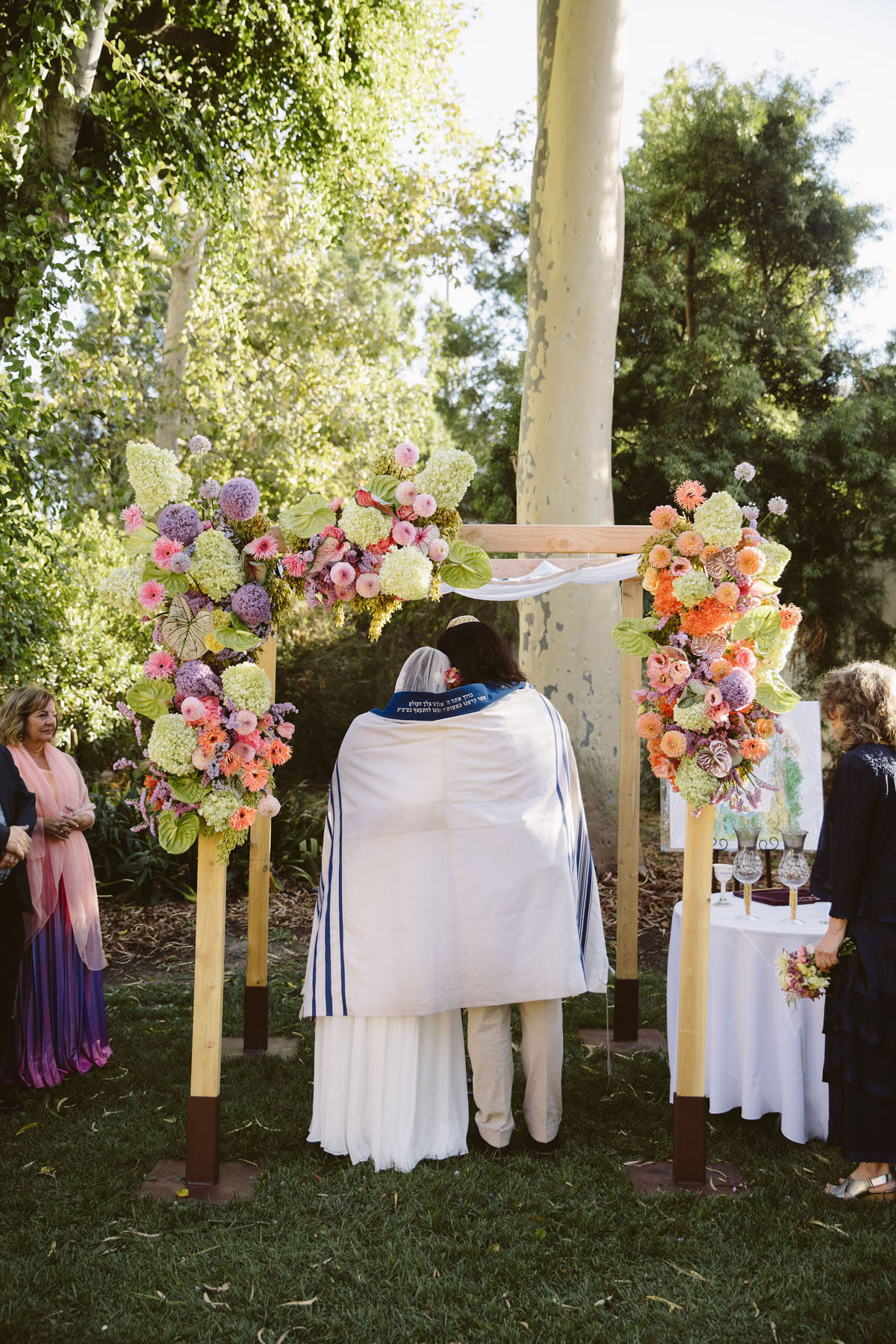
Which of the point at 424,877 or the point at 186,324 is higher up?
the point at 186,324

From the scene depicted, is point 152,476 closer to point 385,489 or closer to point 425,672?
point 385,489

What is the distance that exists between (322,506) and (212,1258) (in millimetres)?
2522

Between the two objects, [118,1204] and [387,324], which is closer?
[118,1204]

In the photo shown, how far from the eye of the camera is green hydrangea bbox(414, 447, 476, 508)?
3773mm

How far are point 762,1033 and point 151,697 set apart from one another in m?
2.78

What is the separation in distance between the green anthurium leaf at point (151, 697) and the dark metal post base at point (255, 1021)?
2.17 meters

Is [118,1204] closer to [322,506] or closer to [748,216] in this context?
[322,506]

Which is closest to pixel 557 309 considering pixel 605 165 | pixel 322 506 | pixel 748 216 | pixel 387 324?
pixel 605 165

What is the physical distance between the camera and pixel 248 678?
362 centimetres

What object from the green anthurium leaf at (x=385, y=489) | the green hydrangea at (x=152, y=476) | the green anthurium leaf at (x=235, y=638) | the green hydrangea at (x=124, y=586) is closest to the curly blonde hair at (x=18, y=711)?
the green hydrangea at (x=124, y=586)

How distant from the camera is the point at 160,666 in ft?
11.9

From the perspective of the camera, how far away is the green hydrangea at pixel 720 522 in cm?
367

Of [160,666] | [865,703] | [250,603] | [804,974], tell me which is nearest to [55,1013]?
[160,666]

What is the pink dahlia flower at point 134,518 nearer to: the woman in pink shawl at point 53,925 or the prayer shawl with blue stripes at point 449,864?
the prayer shawl with blue stripes at point 449,864
